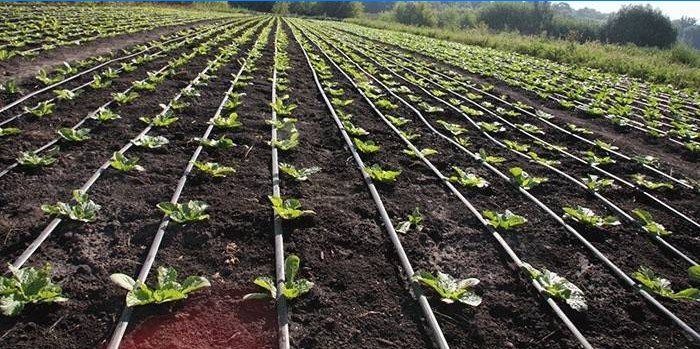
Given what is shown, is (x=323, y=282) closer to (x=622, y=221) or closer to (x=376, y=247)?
(x=376, y=247)

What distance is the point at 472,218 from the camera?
3.43 metres

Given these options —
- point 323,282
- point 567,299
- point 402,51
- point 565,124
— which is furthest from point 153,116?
point 402,51

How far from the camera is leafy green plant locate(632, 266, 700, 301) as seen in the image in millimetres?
2580

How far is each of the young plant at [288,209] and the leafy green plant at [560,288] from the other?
1566mm

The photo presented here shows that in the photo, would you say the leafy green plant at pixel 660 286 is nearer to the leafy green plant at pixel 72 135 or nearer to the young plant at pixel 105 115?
the leafy green plant at pixel 72 135

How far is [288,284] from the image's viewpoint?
92.9 inches

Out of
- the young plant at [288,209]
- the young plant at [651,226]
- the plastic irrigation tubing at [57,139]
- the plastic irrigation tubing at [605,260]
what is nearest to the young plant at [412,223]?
the young plant at [288,209]

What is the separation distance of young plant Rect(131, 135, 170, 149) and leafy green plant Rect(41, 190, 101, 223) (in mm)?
1196

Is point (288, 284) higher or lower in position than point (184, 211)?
lower

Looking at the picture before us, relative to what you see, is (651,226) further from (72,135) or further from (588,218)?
(72,135)

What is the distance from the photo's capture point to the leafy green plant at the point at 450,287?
2410 mm

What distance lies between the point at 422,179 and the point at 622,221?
1747 millimetres

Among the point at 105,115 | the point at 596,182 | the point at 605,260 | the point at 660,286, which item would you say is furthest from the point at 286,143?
the point at 660,286

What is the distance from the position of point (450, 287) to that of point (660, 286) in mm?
1413
